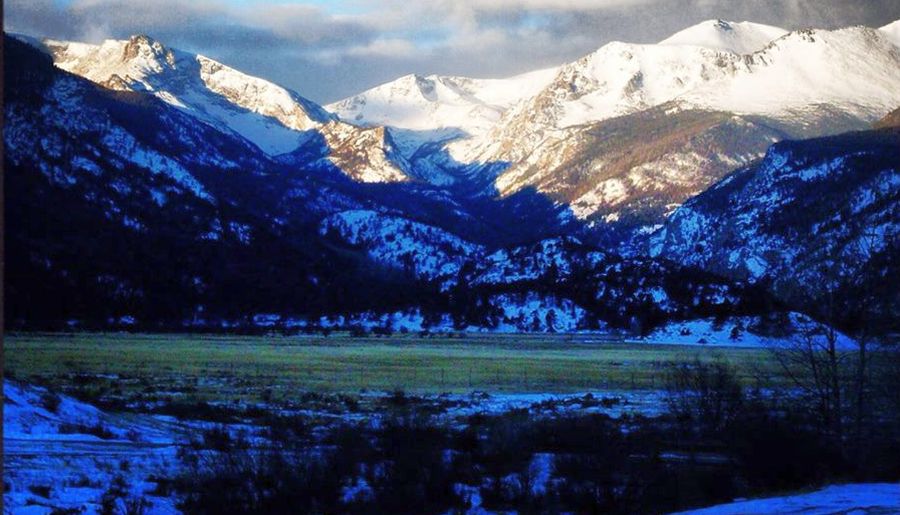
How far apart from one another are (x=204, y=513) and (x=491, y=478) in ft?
23.5

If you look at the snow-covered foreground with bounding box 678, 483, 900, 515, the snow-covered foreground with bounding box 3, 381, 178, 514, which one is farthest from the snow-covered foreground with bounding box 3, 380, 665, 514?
the snow-covered foreground with bounding box 678, 483, 900, 515

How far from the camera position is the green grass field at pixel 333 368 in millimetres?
49812

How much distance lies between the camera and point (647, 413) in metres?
37.6

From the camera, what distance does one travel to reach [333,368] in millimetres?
69438

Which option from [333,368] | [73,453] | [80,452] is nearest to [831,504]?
[73,453]

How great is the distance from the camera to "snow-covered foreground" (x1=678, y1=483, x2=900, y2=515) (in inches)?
419

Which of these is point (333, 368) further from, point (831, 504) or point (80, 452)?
point (831, 504)

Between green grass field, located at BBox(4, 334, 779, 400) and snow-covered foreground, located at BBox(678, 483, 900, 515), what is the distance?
1122 inches

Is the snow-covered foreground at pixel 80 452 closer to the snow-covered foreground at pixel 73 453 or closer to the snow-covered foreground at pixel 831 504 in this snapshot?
the snow-covered foreground at pixel 73 453

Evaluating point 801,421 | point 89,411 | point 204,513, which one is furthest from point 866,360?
point 89,411

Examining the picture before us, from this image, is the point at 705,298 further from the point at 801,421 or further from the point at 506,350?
the point at 801,421

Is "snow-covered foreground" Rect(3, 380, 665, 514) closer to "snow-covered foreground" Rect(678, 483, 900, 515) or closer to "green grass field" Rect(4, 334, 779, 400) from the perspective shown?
"green grass field" Rect(4, 334, 779, 400)

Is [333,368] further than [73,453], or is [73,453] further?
[333,368]

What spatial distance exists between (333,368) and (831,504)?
60.0 metres
